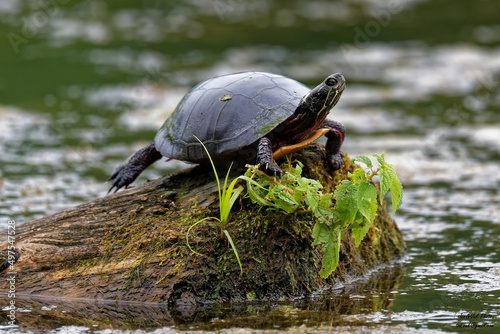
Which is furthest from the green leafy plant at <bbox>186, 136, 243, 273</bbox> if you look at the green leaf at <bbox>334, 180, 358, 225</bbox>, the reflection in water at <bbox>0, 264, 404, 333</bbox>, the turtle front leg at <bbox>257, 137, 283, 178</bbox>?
the green leaf at <bbox>334, 180, 358, 225</bbox>

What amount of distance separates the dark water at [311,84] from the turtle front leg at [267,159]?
0.97 metres

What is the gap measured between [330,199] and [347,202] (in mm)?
172

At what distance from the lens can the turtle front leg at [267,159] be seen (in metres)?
5.51

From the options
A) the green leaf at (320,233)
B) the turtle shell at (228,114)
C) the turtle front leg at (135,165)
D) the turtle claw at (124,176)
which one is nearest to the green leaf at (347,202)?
the green leaf at (320,233)

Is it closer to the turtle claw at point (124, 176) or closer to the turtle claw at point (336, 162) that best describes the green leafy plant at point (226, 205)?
the turtle claw at point (336, 162)

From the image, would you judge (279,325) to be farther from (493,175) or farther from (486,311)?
(493,175)

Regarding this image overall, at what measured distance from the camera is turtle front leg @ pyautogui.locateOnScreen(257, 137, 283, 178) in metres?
5.51

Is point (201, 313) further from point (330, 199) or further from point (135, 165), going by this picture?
point (135, 165)

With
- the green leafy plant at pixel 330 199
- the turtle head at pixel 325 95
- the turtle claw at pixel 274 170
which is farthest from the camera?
the turtle head at pixel 325 95

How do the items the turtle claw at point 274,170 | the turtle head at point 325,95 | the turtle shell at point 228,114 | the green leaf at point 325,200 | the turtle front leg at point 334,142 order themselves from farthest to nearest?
the turtle front leg at point 334,142 → the turtle shell at point 228,114 → the turtle head at point 325,95 → the turtle claw at point 274,170 → the green leaf at point 325,200

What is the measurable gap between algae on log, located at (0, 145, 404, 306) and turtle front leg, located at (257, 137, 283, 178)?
1.12 ft

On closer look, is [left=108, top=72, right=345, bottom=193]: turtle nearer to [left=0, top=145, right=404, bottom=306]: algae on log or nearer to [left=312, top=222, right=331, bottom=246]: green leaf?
[left=0, top=145, right=404, bottom=306]: algae on log

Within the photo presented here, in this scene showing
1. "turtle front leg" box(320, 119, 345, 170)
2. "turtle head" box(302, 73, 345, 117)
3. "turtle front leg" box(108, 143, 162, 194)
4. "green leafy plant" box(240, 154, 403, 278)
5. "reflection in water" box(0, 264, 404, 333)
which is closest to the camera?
"reflection in water" box(0, 264, 404, 333)

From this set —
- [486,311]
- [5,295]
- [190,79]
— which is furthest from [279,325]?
[190,79]
